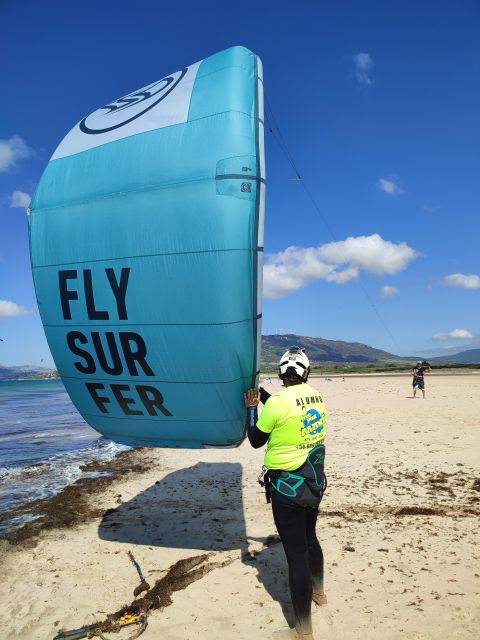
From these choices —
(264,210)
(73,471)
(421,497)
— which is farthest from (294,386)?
(73,471)

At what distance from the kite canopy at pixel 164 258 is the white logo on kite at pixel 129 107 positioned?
1.5 inches

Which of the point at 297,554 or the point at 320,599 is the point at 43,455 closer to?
the point at 320,599

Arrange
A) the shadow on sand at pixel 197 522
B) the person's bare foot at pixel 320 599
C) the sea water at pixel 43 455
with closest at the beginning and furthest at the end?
the person's bare foot at pixel 320 599 → the shadow on sand at pixel 197 522 → the sea water at pixel 43 455

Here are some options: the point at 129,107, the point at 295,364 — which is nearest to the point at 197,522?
the point at 295,364

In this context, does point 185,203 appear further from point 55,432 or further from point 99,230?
point 55,432

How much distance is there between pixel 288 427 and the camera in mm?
3285

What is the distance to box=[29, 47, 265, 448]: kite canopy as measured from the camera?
3.85 m

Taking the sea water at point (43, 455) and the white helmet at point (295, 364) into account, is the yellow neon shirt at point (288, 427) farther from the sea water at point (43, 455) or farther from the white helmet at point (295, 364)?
the sea water at point (43, 455)

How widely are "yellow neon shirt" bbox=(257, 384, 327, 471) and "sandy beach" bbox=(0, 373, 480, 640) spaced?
1.50 m

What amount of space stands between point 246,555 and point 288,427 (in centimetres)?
253

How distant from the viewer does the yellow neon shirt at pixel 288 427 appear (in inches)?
129

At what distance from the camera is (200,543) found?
5312mm

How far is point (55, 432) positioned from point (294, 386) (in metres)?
16.6

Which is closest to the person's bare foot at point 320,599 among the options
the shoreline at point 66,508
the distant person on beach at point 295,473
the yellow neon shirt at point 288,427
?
the distant person on beach at point 295,473
